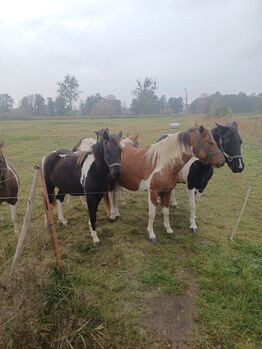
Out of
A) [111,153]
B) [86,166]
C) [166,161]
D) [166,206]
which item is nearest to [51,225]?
[111,153]

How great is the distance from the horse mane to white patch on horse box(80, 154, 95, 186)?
0.98 metres

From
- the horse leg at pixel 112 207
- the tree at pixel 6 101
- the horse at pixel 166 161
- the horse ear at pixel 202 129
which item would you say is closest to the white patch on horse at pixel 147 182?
the horse at pixel 166 161

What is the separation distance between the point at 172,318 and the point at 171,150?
2.51 metres

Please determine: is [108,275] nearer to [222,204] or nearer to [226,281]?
[226,281]

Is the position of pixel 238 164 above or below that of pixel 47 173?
above

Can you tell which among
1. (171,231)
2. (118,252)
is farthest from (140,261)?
(171,231)

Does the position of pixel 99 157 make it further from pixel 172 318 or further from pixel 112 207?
pixel 172 318

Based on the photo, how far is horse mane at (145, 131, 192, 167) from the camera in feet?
15.0

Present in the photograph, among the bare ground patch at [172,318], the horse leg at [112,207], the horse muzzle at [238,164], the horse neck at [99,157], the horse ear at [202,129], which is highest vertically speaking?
the horse ear at [202,129]

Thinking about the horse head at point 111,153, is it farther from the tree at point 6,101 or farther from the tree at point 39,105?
the tree at point 6,101

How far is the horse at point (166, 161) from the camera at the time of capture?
14.5ft

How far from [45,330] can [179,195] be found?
5578mm

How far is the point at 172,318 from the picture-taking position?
10.6ft

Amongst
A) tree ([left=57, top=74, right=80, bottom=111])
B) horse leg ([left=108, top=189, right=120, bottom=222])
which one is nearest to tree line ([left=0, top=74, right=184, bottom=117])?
tree ([left=57, top=74, right=80, bottom=111])
